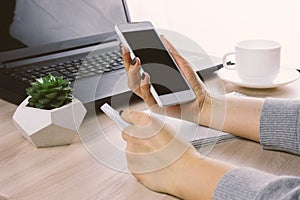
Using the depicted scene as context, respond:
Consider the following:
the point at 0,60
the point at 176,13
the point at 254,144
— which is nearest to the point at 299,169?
the point at 254,144

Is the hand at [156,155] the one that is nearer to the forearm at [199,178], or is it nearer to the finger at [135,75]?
the forearm at [199,178]

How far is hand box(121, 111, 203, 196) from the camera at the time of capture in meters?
0.58

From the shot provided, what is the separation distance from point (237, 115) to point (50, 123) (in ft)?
1.12

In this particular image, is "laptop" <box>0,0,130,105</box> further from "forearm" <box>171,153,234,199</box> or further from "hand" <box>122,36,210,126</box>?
"forearm" <box>171,153,234,199</box>

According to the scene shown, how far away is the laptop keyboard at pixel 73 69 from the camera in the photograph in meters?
0.93

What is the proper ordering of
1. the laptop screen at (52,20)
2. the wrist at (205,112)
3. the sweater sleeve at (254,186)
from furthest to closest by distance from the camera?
the laptop screen at (52,20) < the wrist at (205,112) < the sweater sleeve at (254,186)

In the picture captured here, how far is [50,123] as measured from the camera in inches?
27.5

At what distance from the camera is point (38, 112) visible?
2.34ft

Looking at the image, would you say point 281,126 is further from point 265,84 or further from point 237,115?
point 265,84

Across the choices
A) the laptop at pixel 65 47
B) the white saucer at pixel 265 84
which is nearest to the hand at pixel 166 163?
the laptop at pixel 65 47

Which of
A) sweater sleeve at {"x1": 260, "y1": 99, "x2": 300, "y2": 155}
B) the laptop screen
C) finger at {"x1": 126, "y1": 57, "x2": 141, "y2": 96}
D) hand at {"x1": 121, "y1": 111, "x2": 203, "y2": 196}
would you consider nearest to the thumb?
hand at {"x1": 121, "y1": 111, "x2": 203, "y2": 196}

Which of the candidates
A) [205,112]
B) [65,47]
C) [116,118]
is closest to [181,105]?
[205,112]

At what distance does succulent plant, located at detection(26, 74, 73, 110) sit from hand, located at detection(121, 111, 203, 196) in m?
0.14

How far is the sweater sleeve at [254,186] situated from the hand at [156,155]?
6cm
